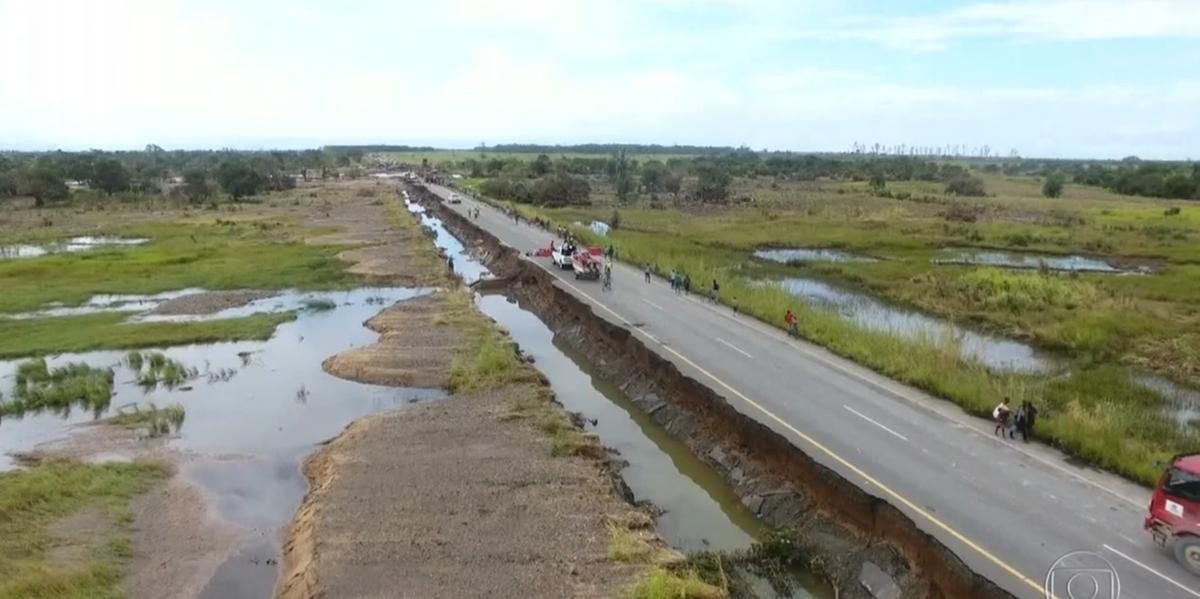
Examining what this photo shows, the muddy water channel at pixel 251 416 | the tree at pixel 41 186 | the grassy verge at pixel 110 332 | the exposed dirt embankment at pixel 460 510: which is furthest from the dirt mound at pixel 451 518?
the tree at pixel 41 186

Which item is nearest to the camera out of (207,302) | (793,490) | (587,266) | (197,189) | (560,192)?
(793,490)

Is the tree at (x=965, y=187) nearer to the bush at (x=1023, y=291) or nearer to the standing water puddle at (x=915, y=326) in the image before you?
the bush at (x=1023, y=291)

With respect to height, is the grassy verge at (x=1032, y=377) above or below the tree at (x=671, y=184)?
below

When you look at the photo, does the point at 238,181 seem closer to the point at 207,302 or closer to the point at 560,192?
the point at 560,192

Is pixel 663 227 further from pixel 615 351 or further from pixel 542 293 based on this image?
pixel 615 351

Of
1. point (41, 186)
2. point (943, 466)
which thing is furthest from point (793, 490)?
point (41, 186)

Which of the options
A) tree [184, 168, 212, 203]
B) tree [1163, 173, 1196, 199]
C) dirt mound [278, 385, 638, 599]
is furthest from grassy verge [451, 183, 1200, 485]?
tree [1163, 173, 1196, 199]

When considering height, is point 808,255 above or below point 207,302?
above
